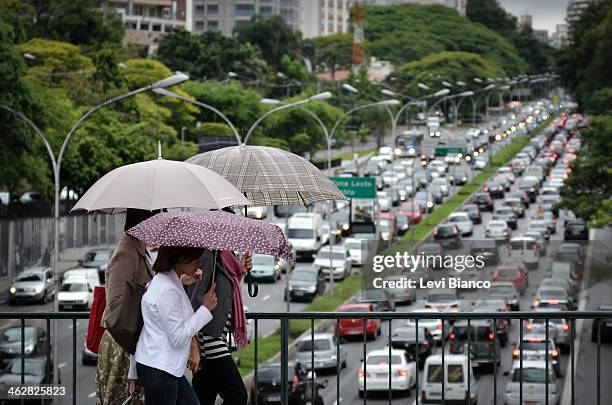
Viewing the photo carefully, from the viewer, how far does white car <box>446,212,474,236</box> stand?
66.5 meters

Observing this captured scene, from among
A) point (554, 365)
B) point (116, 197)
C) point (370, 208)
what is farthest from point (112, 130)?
point (116, 197)

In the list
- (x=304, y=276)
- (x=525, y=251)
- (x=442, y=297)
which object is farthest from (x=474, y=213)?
(x=442, y=297)

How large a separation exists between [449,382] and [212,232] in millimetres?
21275

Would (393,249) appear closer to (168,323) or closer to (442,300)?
(442,300)

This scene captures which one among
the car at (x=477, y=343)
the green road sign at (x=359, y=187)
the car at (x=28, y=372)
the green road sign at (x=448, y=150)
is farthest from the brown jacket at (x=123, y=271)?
the green road sign at (x=448, y=150)

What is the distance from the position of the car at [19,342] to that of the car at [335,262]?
22.5m

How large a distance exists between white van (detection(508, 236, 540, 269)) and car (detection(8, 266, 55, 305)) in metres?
15.8

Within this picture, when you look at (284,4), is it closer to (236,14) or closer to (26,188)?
(236,14)

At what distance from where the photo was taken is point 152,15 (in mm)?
159375

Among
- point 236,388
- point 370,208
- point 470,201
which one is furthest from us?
point 470,201

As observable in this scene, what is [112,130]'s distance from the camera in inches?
2416

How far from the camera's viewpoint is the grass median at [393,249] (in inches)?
1481

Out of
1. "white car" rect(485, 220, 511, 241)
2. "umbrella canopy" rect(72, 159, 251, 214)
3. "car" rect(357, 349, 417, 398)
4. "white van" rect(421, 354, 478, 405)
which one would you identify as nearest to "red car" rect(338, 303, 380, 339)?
"car" rect(357, 349, 417, 398)

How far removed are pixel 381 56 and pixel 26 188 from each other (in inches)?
5473
